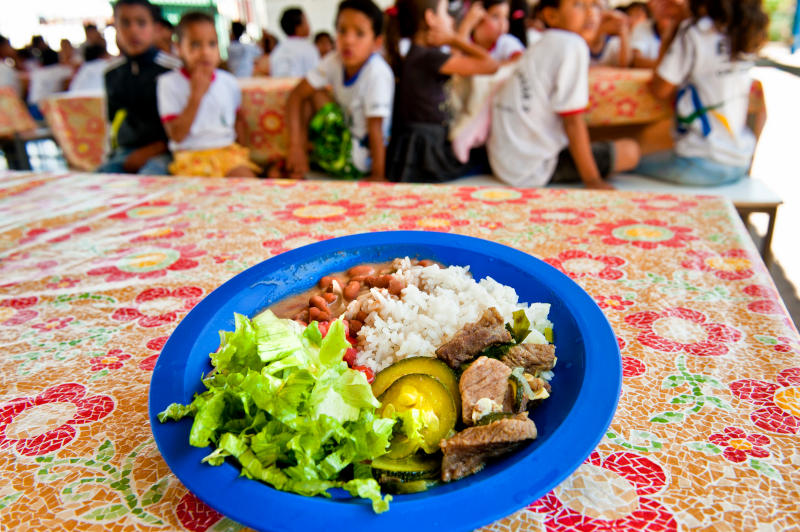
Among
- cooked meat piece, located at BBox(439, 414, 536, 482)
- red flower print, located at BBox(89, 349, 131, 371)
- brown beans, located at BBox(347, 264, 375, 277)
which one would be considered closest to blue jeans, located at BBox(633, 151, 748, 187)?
brown beans, located at BBox(347, 264, 375, 277)

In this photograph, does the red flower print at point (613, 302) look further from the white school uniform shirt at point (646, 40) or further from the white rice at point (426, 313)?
the white school uniform shirt at point (646, 40)

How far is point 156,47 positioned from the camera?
2.96 m

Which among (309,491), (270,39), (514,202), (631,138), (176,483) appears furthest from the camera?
(270,39)

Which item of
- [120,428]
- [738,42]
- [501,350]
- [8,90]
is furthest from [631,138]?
[8,90]

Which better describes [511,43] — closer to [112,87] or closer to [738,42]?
[738,42]

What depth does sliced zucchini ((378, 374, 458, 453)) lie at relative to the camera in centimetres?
52

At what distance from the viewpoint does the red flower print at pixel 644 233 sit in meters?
1.11

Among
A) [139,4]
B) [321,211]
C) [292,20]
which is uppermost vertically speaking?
[292,20]

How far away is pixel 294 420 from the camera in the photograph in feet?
1.57

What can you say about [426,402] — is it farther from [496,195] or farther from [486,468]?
[496,195]

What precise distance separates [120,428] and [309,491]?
1.10 ft

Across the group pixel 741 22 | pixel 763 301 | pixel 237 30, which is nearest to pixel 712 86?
pixel 741 22

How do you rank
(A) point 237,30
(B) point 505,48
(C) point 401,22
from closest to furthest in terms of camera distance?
(C) point 401,22 → (B) point 505,48 → (A) point 237,30

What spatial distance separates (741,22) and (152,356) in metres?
2.63
